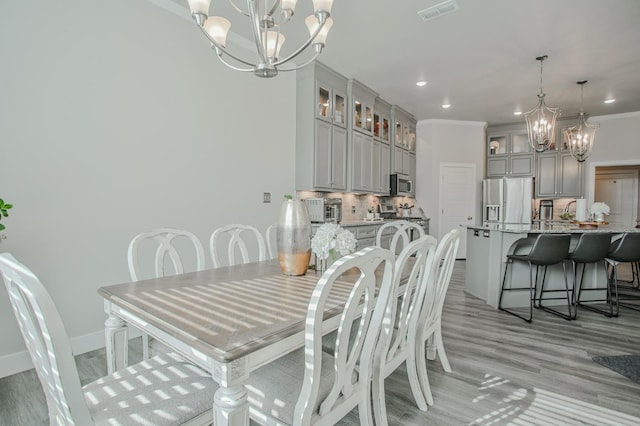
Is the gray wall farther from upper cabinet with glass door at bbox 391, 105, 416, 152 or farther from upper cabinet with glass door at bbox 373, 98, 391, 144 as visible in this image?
upper cabinet with glass door at bbox 391, 105, 416, 152

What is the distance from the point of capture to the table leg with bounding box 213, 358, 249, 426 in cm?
92

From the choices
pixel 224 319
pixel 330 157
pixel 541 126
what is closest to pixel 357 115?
pixel 330 157

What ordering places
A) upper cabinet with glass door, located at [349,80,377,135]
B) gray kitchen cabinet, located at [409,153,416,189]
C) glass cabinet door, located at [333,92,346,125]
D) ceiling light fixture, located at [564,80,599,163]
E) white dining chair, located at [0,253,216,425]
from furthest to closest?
1. gray kitchen cabinet, located at [409,153,416,189]
2. upper cabinet with glass door, located at [349,80,377,135]
3. glass cabinet door, located at [333,92,346,125]
4. ceiling light fixture, located at [564,80,599,163]
5. white dining chair, located at [0,253,216,425]

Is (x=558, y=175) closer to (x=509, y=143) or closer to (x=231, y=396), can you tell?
(x=509, y=143)

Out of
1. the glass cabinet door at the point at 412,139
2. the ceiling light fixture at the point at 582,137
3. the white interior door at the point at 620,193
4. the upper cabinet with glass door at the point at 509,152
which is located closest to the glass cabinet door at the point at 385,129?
the glass cabinet door at the point at 412,139

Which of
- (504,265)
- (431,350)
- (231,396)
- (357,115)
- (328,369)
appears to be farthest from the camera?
(357,115)

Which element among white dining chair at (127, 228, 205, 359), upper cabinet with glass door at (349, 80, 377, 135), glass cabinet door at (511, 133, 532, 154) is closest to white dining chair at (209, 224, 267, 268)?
white dining chair at (127, 228, 205, 359)

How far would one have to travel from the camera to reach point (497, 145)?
7336 mm

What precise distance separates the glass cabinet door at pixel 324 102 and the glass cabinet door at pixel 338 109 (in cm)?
12

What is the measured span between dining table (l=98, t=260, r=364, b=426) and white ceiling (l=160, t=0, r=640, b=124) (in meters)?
2.61

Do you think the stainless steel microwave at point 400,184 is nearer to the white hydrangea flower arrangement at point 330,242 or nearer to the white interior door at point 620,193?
the white hydrangea flower arrangement at point 330,242

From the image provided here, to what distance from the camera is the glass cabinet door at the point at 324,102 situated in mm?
4410

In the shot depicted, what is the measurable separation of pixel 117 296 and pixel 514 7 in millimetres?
3786

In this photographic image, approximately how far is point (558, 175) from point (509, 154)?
3.29ft
